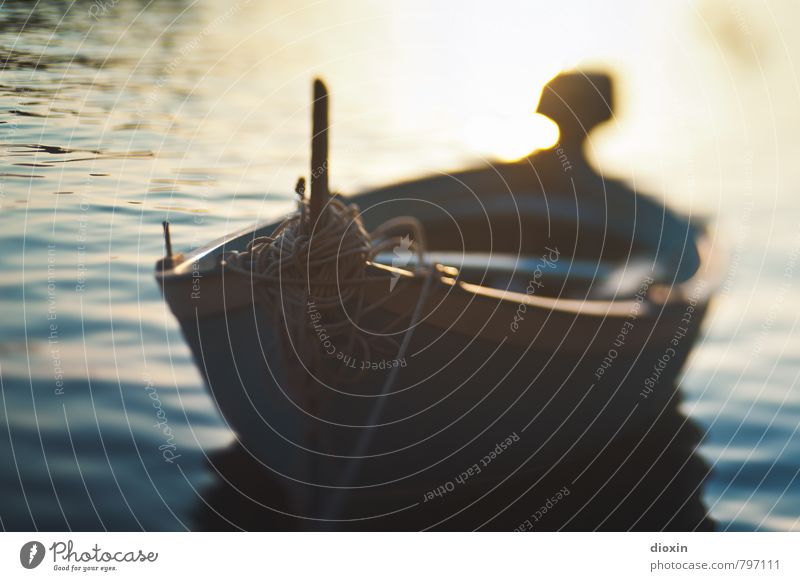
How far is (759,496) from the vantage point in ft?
7.55

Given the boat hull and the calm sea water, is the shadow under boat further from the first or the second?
the calm sea water

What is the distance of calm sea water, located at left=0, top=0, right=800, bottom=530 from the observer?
2.26 metres

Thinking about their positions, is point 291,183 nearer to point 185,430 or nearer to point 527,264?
point 527,264

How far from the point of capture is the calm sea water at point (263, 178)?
2.26 meters

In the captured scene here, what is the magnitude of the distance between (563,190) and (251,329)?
1726 millimetres

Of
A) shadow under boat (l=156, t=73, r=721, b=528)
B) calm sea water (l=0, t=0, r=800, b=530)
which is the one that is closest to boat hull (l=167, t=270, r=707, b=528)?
shadow under boat (l=156, t=73, r=721, b=528)

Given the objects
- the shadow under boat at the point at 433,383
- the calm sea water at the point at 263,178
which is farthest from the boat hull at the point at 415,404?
the calm sea water at the point at 263,178

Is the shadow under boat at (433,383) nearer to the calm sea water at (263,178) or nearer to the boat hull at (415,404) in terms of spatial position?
the boat hull at (415,404)

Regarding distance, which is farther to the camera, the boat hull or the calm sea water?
the calm sea water

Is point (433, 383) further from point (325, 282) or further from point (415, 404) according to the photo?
point (325, 282)

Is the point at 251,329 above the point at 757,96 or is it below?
below

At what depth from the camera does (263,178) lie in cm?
362
